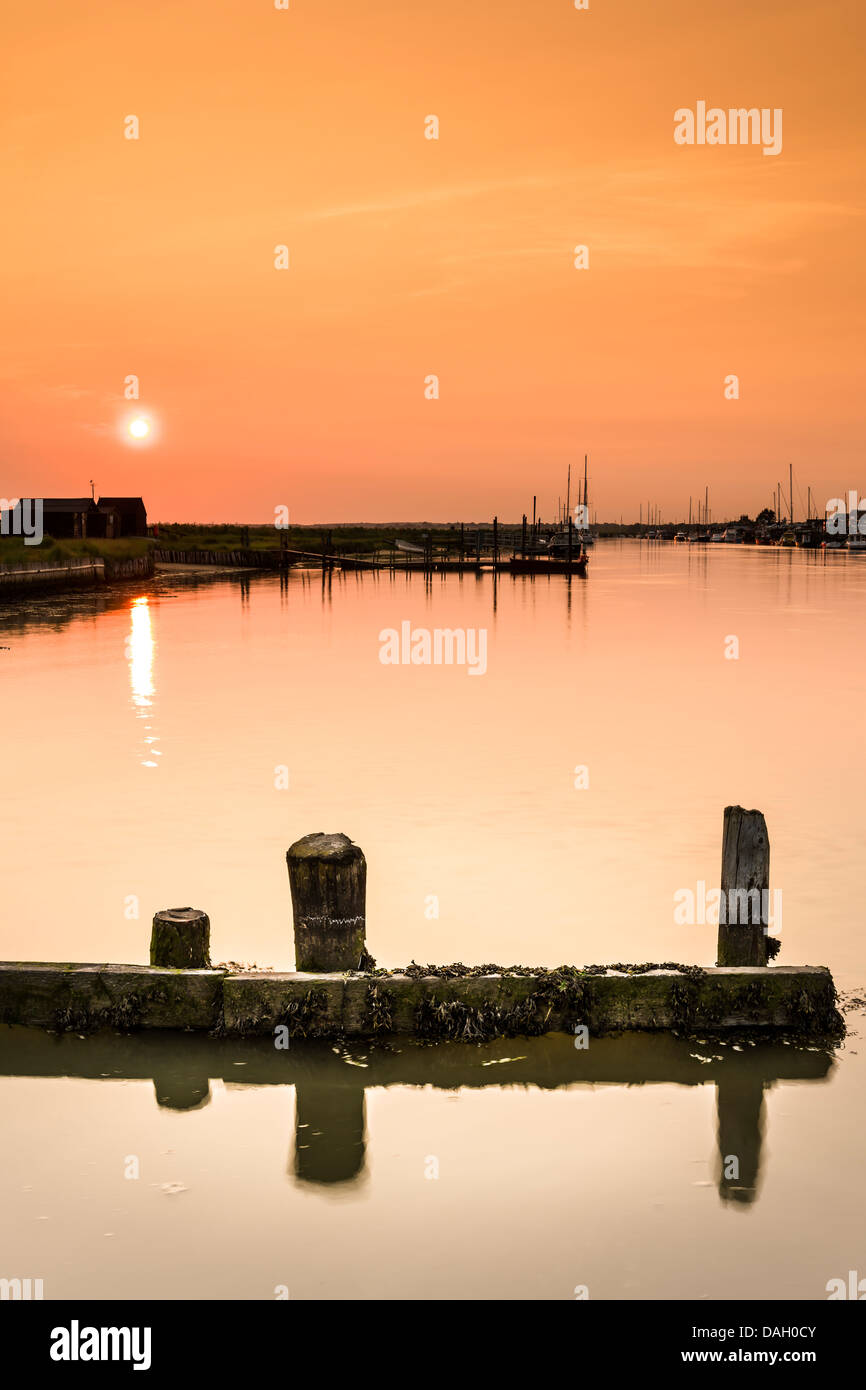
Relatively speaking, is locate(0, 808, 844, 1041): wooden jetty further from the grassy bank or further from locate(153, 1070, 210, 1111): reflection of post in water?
the grassy bank

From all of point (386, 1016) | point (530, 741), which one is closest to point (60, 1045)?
point (386, 1016)

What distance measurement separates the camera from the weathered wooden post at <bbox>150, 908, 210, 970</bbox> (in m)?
8.26

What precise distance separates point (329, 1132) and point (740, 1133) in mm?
2492

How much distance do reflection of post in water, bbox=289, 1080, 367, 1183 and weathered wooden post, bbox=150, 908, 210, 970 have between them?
113 cm

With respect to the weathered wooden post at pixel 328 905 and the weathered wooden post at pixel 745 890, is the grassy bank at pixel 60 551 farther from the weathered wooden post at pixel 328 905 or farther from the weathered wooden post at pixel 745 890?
the weathered wooden post at pixel 745 890

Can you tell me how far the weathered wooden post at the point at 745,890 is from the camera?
27.3 feet

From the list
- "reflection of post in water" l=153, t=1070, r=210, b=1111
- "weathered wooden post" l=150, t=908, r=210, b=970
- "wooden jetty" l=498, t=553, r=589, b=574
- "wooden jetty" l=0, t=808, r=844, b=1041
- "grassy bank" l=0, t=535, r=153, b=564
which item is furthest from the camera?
"wooden jetty" l=498, t=553, r=589, b=574

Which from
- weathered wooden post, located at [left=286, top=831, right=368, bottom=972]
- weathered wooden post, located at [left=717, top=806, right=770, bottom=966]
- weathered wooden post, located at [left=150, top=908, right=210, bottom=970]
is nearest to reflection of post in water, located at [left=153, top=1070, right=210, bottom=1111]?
weathered wooden post, located at [left=150, top=908, right=210, bottom=970]

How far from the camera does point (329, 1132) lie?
7453 millimetres

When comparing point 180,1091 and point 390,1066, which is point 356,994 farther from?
point 180,1091

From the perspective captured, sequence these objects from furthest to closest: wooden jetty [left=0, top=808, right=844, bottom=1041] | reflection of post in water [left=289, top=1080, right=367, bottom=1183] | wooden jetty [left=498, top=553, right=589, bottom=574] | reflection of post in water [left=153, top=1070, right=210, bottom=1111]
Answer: wooden jetty [left=498, top=553, right=589, bottom=574] < wooden jetty [left=0, top=808, right=844, bottom=1041] < reflection of post in water [left=153, top=1070, right=210, bottom=1111] < reflection of post in water [left=289, top=1080, right=367, bottom=1183]

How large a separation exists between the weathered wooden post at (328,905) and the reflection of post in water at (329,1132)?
32.1 inches
